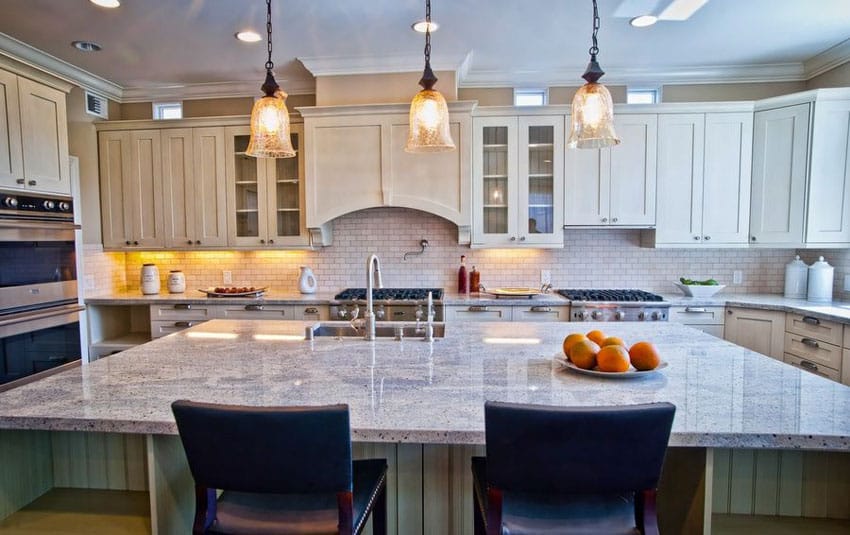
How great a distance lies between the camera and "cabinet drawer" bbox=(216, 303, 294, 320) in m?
3.69

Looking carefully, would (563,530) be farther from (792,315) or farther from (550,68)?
(550,68)

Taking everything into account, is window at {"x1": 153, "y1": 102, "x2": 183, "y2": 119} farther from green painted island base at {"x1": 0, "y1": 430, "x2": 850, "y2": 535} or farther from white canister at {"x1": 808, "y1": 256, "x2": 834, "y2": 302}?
white canister at {"x1": 808, "y1": 256, "x2": 834, "y2": 302}

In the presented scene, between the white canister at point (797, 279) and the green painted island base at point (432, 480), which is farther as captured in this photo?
the white canister at point (797, 279)

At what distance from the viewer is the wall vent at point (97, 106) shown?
13.0 ft

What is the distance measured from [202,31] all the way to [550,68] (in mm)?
2579

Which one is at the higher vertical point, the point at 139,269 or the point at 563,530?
the point at 139,269

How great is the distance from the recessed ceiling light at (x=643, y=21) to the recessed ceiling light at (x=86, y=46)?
363 cm

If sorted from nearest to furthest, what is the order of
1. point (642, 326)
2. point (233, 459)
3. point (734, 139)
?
point (233, 459), point (642, 326), point (734, 139)

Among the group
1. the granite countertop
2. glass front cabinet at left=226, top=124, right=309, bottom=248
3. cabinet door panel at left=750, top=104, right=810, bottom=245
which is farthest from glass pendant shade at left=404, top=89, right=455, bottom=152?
cabinet door panel at left=750, top=104, right=810, bottom=245

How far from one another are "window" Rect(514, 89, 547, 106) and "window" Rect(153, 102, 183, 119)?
3.01 m

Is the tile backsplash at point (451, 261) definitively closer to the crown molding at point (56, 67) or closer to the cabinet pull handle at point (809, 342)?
the cabinet pull handle at point (809, 342)

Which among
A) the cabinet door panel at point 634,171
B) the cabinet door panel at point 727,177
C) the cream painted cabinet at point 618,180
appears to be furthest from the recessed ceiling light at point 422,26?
the cabinet door panel at point 727,177

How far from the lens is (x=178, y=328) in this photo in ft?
12.5

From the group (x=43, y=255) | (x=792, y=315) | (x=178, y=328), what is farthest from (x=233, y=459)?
(x=792, y=315)
